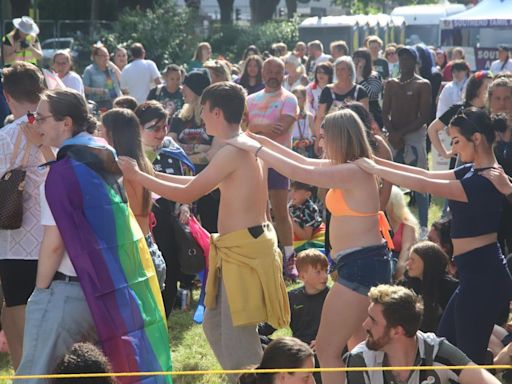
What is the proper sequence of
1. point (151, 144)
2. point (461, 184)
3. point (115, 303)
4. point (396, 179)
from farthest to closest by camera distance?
point (151, 144) → point (461, 184) → point (396, 179) → point (115, 303)

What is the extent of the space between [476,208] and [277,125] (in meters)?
3.92

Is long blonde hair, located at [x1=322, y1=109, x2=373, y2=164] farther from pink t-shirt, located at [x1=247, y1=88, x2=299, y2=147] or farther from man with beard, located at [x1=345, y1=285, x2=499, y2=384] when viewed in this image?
pink t-shirt, located at [x1=247, y1=88, x2=299, y2=147]

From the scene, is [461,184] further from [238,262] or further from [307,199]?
[307,199]

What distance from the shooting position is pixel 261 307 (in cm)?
537

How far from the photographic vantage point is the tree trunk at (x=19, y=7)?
1453 inches

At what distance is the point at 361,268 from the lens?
5.25 m

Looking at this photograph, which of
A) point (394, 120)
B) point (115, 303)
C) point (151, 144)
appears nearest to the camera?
point (115, 303)

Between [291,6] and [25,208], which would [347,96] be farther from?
[291,6]

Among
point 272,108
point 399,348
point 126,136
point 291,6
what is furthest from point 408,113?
point 291,6

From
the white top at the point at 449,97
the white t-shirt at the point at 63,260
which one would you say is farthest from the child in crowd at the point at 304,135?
the white t-shirt at the point at 63,260

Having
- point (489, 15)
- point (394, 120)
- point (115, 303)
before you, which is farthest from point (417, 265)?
point (489, 15)

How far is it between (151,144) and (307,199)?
11.2 feet

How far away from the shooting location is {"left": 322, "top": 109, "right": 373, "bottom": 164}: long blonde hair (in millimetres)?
5234

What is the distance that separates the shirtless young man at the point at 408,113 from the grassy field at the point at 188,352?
3925 millimetres
